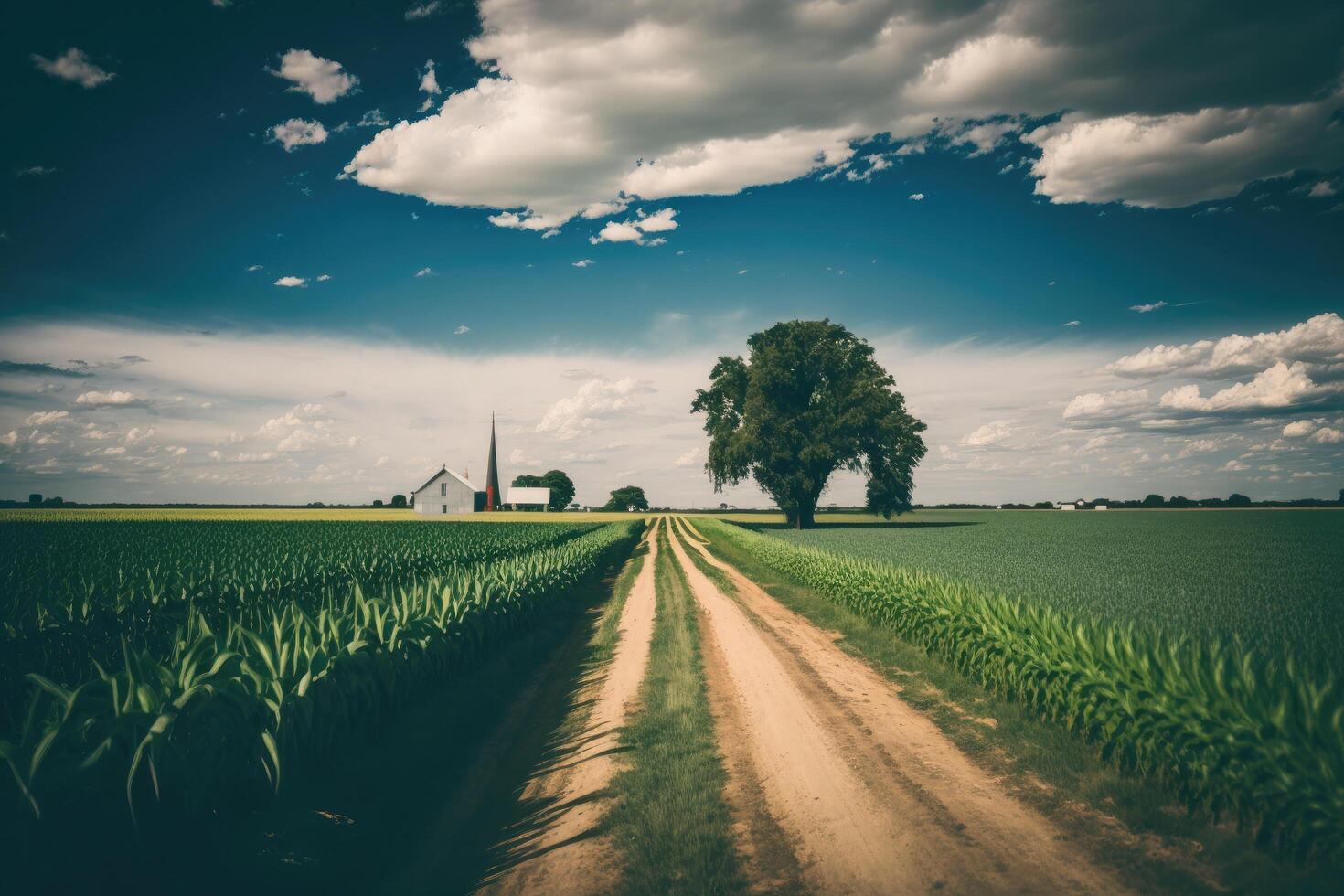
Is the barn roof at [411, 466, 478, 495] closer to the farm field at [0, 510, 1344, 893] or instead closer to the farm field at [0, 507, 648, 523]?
the farm field at [0, 507, 648, 523]

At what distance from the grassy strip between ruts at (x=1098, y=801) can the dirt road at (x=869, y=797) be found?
253mm

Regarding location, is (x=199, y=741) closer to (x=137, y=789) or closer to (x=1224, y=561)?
(x=137, y=789)

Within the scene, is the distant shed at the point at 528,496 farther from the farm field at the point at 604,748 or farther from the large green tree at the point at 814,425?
the farm field at the point at 604,748

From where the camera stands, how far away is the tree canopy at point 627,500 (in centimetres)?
15275

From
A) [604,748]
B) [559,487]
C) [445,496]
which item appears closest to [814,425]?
[604,748]

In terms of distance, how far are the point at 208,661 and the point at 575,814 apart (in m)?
3.29

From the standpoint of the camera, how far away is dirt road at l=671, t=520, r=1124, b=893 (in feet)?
14.3

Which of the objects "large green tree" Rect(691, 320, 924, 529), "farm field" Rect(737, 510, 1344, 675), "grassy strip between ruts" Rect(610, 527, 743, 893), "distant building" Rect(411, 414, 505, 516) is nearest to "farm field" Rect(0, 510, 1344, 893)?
"grassy strip between ruts" Rect(610, 527, 743, 893)

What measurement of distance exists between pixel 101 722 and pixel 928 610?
35.3 ft

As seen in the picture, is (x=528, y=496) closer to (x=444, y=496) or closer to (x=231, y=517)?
(x=444, y=496)

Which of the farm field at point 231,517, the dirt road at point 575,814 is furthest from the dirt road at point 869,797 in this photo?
the farm field at point 231,517

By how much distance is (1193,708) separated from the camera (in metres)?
4.96

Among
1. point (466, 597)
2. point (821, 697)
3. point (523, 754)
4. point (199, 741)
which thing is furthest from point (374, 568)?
point (199, 741)

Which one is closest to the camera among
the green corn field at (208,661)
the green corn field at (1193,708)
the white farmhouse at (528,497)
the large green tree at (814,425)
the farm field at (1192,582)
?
the green corn field at (208,661)
